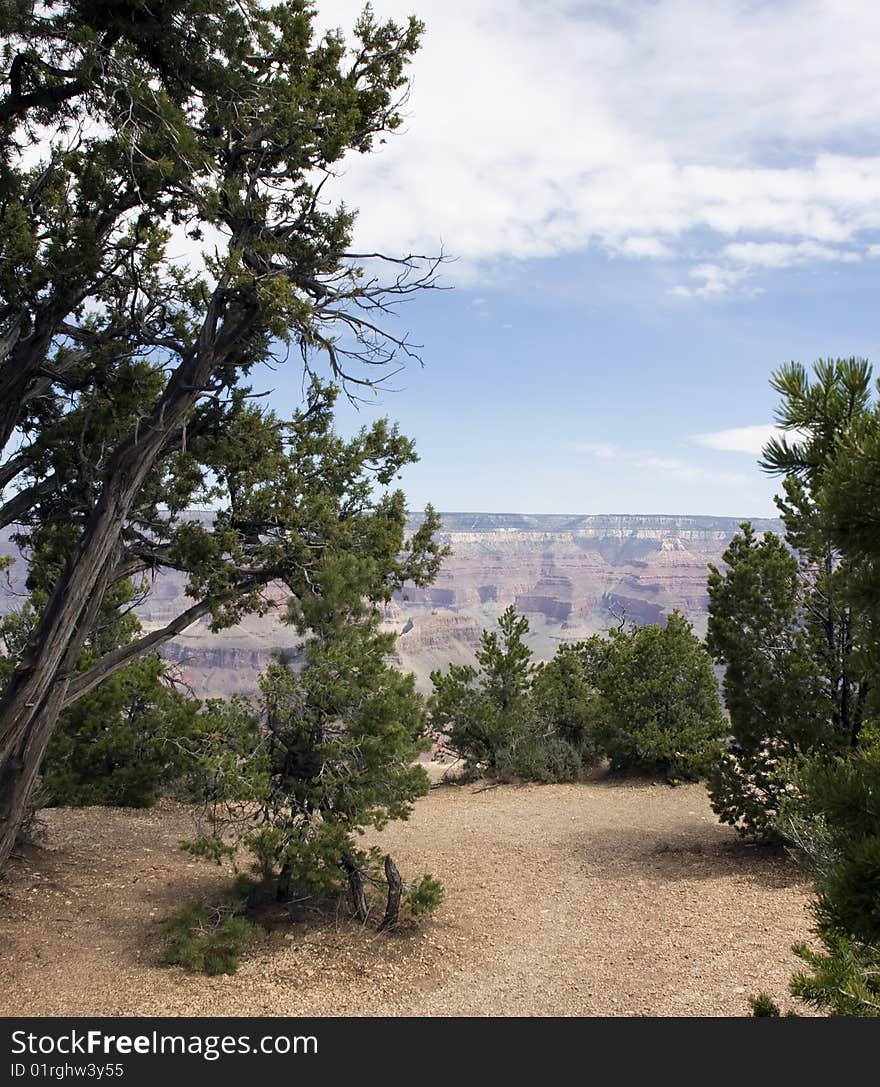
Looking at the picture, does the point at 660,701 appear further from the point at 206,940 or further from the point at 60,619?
the point at 60,619

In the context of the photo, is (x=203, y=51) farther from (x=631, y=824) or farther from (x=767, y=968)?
(x=631, y=824)

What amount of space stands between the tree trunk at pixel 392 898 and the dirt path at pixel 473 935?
18 cm

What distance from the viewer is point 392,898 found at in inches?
286

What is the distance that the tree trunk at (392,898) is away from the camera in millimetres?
7215

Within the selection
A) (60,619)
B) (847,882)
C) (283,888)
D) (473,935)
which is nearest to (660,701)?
(473,935)

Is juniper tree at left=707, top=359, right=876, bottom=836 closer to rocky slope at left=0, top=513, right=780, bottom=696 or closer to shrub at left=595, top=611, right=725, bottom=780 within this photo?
shrub at left=595, top=611, right=725, bottom=780

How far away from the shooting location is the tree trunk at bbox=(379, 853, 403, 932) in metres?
7.21

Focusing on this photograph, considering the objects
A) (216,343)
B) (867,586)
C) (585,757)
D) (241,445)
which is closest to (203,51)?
(216,343)

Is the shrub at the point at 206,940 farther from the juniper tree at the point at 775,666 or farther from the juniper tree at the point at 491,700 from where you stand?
the juniper tree at the point at 491,700

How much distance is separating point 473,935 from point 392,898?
2.74ft

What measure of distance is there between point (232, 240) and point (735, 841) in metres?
9.13

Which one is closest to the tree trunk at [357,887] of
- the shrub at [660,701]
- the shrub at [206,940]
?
the shrub at [206,940]

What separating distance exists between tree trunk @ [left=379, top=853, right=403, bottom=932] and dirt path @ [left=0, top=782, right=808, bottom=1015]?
0.18 m

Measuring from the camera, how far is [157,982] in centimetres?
623
